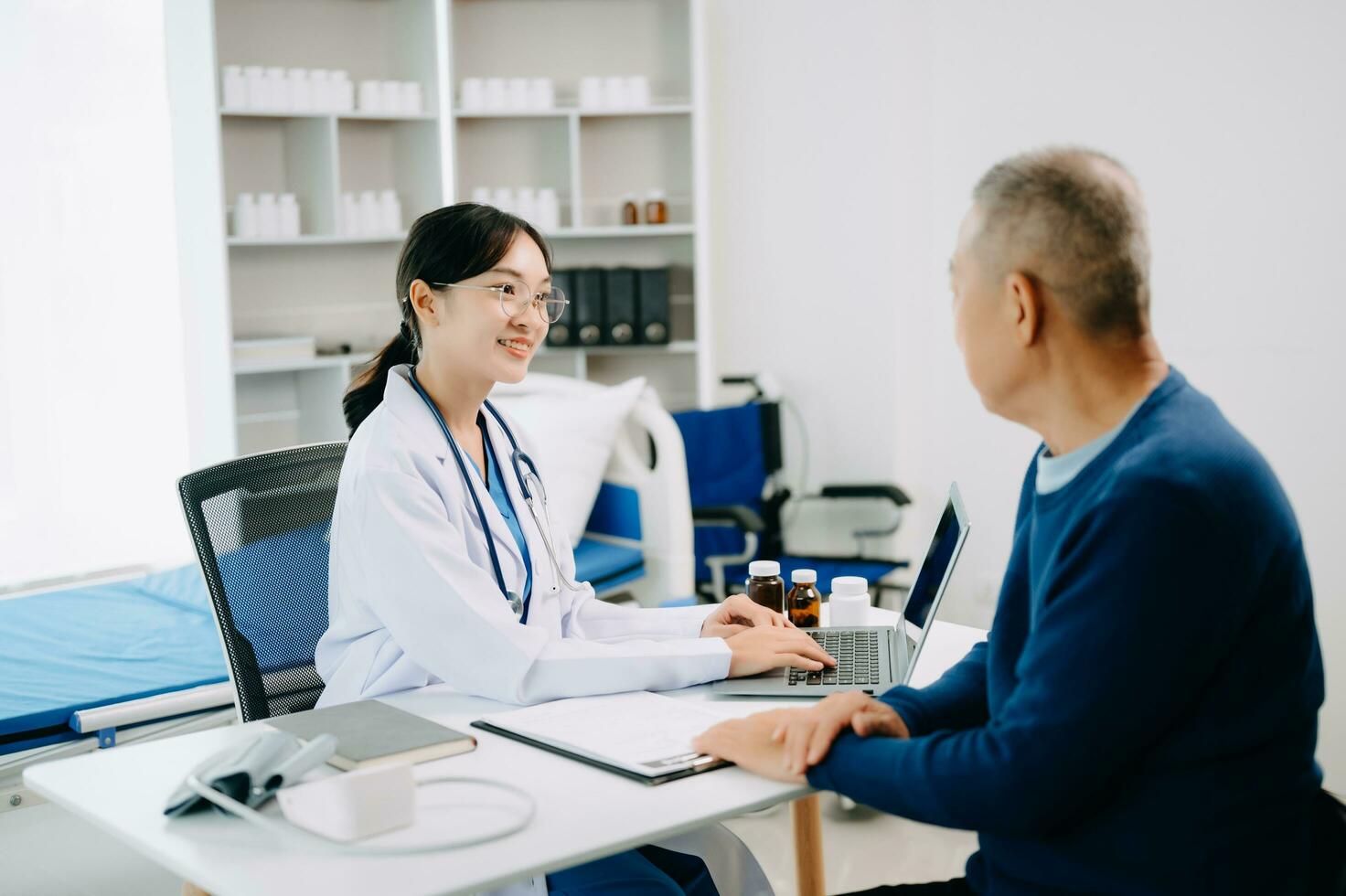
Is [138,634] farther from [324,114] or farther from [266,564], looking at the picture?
[324,114]

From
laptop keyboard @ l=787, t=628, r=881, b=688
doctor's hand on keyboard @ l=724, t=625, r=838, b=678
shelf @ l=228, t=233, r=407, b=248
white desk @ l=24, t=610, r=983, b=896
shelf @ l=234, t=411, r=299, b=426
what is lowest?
white desk @ l=24, t=610, r=983, b=896

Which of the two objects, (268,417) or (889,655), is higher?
(268,417)

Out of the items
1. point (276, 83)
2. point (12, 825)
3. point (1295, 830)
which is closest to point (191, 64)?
point (276, 83)

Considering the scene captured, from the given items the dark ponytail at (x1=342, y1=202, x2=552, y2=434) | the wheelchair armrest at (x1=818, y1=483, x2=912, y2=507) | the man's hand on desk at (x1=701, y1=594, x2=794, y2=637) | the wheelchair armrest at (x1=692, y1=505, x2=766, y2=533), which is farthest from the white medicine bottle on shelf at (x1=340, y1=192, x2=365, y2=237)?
the man's hand on desk at (x1=701, y1=594, x2=794, y2=637)

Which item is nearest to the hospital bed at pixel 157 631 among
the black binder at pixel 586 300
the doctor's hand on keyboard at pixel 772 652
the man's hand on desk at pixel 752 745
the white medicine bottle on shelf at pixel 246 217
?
the black binder at pixel 586 300

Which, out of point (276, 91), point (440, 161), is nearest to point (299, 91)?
point (276, 91)

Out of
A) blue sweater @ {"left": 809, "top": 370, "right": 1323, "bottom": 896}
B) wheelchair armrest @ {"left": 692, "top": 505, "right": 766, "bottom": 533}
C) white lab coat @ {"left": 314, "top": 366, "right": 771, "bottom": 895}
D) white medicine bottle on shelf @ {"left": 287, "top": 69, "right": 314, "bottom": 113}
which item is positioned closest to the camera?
blue sweater @ {"left": 809, "top": 370, "right": 1323, "bottom": 896}

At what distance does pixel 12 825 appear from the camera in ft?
7.90

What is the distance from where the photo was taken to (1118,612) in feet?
3.68

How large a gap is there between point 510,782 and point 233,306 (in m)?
3.47

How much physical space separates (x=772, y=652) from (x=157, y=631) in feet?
5.89

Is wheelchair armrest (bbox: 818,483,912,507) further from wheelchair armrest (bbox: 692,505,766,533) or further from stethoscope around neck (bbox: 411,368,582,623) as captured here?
stethoscope around neck (bbox: 411,368,582,623)

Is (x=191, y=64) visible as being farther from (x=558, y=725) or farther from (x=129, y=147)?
(x=558, y=725)

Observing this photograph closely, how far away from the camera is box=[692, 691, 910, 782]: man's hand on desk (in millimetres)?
1405
